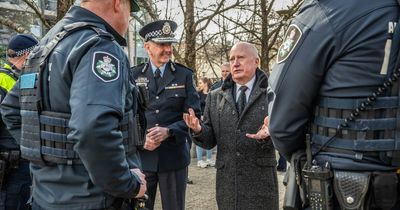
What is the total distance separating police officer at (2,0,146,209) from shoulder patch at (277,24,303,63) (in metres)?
0.82

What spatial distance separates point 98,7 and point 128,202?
43.7 inches

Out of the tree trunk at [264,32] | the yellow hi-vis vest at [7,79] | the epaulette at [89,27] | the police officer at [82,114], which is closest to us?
the police officer at [82,114]

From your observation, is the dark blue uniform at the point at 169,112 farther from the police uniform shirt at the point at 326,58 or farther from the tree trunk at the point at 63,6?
the tree trunk at the point at 63,6

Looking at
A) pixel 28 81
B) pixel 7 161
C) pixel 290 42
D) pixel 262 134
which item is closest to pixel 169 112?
pixel 262 134

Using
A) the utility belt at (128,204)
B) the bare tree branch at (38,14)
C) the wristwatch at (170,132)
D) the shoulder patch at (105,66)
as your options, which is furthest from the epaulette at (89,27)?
the bare tree branch at (38,14)

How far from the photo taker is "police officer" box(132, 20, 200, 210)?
3.81m

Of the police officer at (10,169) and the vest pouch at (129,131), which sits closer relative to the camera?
the vest pouch at (129,131)

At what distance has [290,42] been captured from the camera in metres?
2.04

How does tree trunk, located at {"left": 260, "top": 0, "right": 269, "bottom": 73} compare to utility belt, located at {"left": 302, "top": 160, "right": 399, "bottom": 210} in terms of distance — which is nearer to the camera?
utility belt, located at {"left": 302, "top": 160, "right": 399, "bottom": 210}

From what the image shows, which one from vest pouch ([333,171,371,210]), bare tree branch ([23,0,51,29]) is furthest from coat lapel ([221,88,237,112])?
bare tree branch ([23,0,51,29])

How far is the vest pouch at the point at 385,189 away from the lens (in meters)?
1.79

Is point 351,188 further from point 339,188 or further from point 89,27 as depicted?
point 89,27

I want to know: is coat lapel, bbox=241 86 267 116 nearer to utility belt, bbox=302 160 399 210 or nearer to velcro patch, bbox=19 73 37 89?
utility belt, bbox=302 160 399 210

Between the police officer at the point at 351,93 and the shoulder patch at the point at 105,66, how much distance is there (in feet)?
2.81
